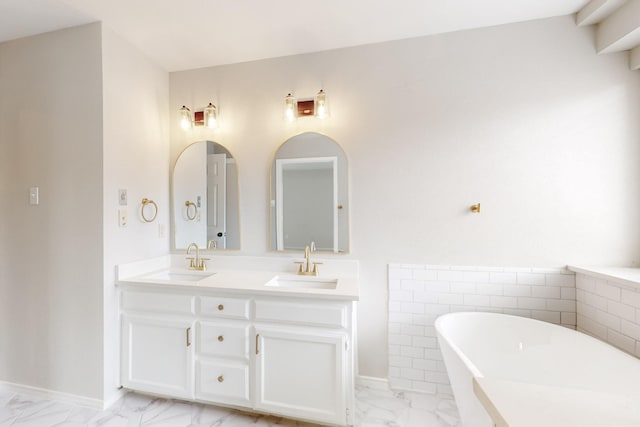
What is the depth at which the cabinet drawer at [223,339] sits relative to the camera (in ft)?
5.53

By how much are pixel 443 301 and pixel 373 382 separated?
0.79 meters

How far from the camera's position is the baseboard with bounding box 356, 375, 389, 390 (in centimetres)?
198

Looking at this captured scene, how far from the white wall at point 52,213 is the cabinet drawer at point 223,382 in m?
0.69

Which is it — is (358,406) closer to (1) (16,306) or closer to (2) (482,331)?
(2) (482,331)

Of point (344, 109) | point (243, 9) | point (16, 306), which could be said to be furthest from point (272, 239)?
point (16, 306)

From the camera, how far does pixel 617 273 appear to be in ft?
5.02

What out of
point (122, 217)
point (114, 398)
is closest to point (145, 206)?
point (122, 217)

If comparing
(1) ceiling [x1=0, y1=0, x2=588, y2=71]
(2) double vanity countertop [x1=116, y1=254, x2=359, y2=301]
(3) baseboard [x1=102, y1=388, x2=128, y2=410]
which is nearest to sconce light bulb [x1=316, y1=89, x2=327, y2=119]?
(1) ceiling [x1=0, y1=0, x2=588, y2=71]

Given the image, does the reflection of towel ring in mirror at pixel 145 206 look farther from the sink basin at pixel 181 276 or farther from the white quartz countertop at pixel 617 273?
the white quartz countertop at pixel 617 273

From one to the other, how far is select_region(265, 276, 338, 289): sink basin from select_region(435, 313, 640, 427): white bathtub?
2.46 feet

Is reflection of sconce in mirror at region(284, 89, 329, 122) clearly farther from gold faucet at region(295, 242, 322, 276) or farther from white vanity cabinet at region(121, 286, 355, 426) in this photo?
white vanity cabinet at region(121, 286, 355, 426)

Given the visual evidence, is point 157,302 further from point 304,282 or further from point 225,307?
point 304,282

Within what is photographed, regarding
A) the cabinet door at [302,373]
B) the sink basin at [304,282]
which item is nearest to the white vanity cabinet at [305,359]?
the cabinet door at [302,373]

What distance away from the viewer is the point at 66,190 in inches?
72.3
